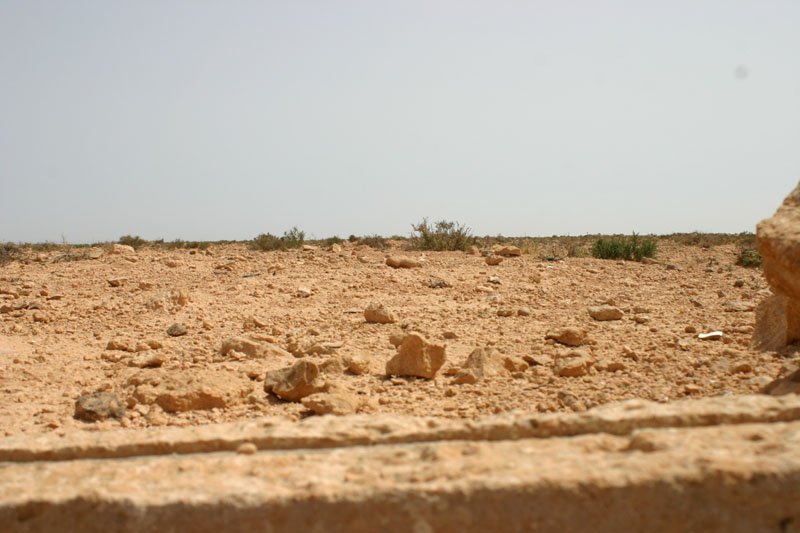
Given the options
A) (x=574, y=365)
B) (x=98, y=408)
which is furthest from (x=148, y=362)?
(x=574, y=365)

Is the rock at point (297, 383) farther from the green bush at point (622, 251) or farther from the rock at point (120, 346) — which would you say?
the green bush at point (622, 251)

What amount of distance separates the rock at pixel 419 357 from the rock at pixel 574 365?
2.40 ft


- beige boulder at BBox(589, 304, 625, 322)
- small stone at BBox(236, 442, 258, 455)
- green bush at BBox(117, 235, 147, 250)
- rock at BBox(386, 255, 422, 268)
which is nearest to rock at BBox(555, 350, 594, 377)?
beige boulder at BBox(589, 304, 625, 322)

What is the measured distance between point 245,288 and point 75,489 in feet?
16.4

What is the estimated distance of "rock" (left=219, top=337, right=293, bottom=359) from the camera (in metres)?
4.24

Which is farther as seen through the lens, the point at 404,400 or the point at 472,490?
the point at 404,400

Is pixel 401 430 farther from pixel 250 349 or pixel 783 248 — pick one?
pixel 250 349

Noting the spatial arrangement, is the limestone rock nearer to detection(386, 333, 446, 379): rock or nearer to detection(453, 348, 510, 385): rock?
detection(453, 348, 510, 385): rock

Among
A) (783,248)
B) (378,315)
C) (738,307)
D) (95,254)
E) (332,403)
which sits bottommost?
(332,403)

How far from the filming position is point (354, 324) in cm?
516

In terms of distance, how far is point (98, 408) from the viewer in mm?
3188

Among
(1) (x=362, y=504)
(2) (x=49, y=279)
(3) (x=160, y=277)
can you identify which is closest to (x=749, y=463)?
(1) (x=362, y=504)

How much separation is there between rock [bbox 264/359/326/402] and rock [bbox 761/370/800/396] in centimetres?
226

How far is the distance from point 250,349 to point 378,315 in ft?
4.22
